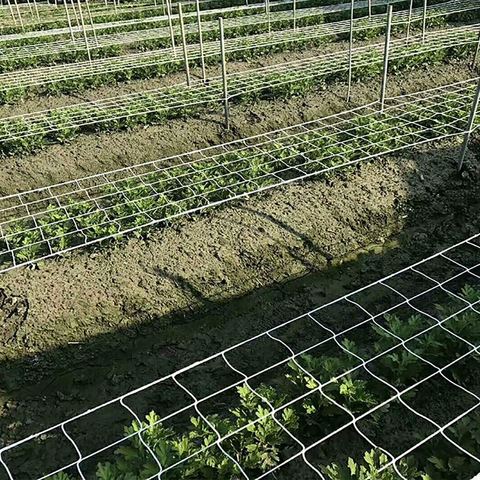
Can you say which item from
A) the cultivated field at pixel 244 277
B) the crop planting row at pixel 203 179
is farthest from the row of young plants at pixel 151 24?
the crop planting row at pixel 203 179

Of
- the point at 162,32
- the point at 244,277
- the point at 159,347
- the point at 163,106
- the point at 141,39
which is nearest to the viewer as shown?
the point at 159,347

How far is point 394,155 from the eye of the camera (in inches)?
282

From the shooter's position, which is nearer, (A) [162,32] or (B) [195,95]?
(B) [195,95]

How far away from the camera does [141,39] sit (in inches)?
544

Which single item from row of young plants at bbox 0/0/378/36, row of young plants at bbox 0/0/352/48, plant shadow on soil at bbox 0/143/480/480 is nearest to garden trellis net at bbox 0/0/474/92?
row of young plants at bbox 0/0/352/48

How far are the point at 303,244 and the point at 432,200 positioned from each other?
190cm

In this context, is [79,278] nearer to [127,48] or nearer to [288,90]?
[288,90]

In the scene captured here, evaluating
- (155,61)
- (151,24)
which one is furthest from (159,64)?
(151,24)

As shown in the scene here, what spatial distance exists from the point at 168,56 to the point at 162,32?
3.45 m

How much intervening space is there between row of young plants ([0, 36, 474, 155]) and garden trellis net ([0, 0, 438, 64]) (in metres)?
3.30

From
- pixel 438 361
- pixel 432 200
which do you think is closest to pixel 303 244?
pixel 432 200

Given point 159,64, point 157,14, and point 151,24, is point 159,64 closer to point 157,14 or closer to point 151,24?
point 151,24

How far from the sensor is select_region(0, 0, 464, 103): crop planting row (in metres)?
10.2

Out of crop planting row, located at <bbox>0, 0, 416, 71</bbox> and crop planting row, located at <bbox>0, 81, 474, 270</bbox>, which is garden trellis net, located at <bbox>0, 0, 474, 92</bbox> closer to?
crop planting row, located at <bbox>0, 0, 416, 71</bbox>
